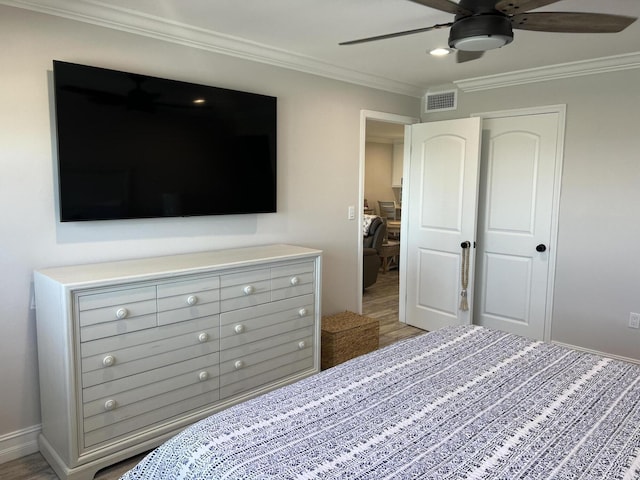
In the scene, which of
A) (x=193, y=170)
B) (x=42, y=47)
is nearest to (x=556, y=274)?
(x=193, y=170)

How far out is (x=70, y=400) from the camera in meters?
2.16

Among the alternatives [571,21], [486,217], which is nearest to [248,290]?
[571,21]

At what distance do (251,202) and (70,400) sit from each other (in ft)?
5.37

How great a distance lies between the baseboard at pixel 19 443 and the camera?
2.43m

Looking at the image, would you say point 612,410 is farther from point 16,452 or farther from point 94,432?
point 16,452

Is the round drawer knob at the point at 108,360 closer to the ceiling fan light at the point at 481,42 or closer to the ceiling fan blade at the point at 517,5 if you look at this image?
the ceiling fan light at the point at 481,42

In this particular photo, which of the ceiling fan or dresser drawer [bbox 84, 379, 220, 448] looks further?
dresser drawer [bbox 84, 379, 220, 448]

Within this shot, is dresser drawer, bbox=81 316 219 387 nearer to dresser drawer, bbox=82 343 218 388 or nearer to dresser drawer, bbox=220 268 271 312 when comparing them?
dresser drawer, bbox=82 343 218 388

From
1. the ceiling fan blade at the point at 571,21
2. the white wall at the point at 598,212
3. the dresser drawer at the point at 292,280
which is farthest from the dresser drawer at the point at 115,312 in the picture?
the white wall at the point at 598,212

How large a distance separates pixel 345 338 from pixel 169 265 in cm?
154

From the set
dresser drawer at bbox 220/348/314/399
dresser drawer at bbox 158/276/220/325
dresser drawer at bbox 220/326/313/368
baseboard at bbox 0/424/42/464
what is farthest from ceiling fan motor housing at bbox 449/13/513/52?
baseboard at bbox 0/424/42/464

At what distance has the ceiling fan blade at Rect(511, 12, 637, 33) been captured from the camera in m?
1.88

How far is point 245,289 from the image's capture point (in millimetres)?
2758

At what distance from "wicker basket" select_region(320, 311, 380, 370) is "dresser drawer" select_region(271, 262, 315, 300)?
54 centimetres
